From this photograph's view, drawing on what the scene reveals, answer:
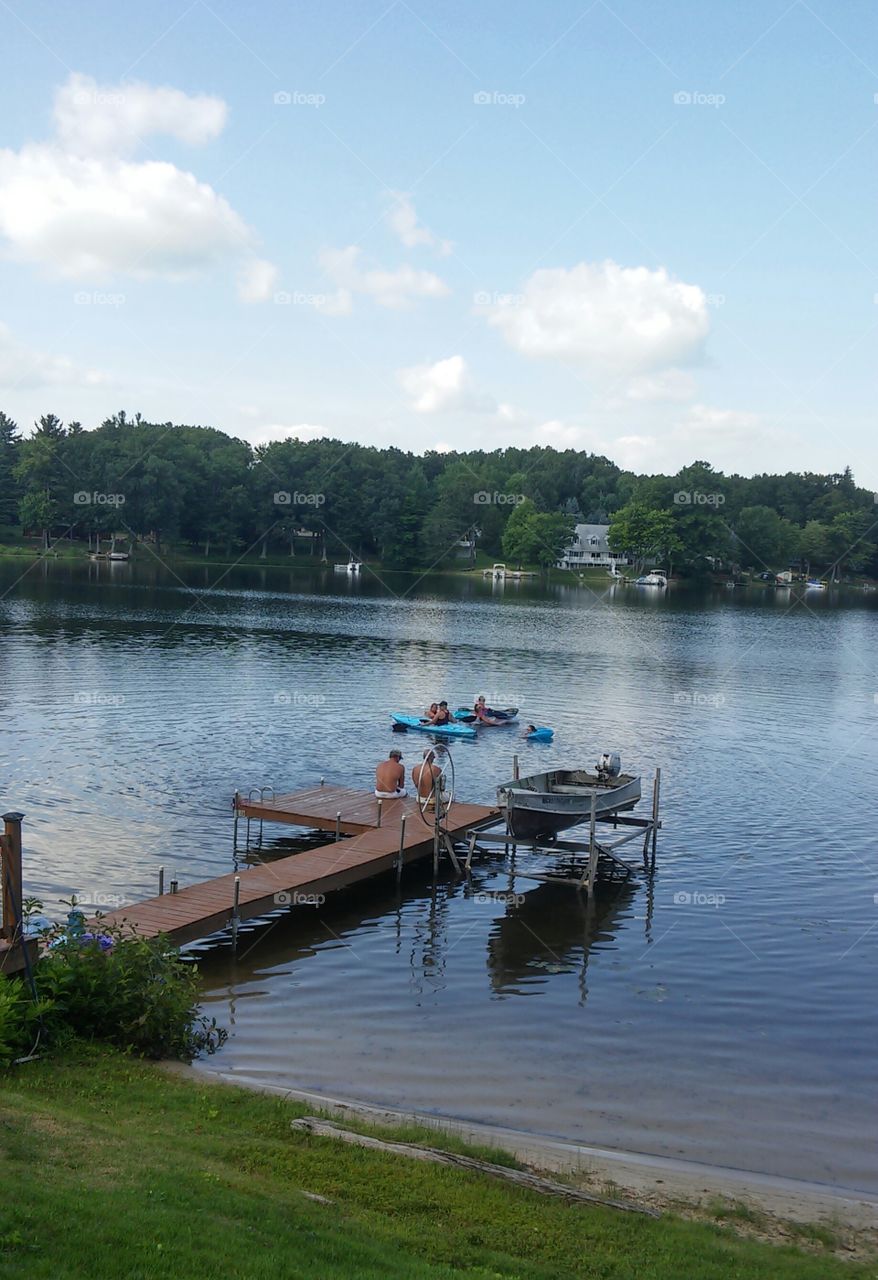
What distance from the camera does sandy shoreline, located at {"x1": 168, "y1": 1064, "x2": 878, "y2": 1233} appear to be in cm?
1147

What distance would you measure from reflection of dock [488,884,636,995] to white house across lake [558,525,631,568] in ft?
552

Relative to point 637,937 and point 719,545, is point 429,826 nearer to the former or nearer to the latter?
point 637,937

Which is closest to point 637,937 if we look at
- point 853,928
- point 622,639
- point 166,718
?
point 853,928

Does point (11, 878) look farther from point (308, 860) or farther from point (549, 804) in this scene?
point (549, 804)

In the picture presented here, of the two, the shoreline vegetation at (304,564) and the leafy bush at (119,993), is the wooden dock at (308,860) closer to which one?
the leafy bush at (119,993)

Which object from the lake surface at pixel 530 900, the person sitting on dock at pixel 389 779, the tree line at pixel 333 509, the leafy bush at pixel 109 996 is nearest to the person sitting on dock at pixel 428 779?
the person sitting on dock at pixel 389 779

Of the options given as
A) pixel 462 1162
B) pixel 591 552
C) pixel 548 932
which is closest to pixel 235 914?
pixel 548 932

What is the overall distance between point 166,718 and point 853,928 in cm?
2559

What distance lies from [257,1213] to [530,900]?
609 inches

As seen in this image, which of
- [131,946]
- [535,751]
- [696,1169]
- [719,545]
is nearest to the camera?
[696,1169]

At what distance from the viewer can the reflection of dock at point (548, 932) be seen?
19.4 meters

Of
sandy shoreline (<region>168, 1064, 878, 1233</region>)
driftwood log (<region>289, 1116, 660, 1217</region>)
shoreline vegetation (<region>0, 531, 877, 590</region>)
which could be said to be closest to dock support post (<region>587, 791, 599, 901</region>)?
sandy shoreline (<region>168, 1064, 878, 1233</region>)

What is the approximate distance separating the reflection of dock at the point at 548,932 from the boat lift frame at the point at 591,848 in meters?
0.42

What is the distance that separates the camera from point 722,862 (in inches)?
1040
